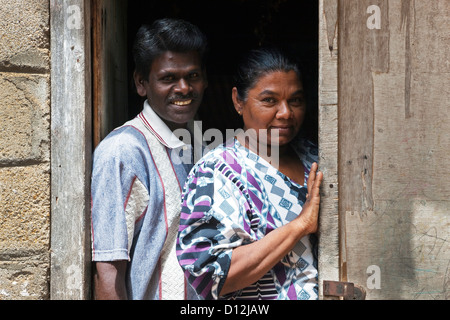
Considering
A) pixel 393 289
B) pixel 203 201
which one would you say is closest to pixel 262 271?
pixel 203 201

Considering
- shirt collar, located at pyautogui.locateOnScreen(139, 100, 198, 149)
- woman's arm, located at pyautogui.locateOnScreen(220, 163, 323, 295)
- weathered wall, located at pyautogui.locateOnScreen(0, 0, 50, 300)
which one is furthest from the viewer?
shirt collar, located at pyautogui.locateOnScreen(139, 100, 198, 149)

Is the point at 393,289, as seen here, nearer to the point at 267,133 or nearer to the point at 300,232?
the point at 300,232

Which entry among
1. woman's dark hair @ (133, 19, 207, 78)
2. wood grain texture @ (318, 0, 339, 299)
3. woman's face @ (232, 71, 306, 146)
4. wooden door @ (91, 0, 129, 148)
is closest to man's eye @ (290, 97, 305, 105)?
woman's face @ (232, 71, 306, 146)

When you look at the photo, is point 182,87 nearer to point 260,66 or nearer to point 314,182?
point 260,66

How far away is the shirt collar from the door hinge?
0.90m

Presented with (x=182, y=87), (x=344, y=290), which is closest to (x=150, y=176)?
(x=182, y=87)

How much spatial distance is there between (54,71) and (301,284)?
4.21 ft

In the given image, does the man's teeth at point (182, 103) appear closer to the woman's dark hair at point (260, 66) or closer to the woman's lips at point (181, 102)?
the woman's lips at point (181, 102)

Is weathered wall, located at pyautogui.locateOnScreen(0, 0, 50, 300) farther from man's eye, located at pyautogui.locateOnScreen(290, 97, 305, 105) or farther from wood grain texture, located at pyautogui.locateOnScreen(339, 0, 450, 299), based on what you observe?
wood grain texture, located at pyautogui.locateOnScreen(339, 0, 450, 299)

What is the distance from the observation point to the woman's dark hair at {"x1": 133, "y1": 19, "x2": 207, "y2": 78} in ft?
8.65

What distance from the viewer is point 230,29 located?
3.73 metres

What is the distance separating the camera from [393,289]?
2223 millimetres

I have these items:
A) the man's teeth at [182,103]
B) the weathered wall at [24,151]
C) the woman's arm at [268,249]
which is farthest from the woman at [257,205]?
the weathered wall at [24,151]

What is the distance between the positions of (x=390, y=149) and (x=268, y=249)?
593 mm
